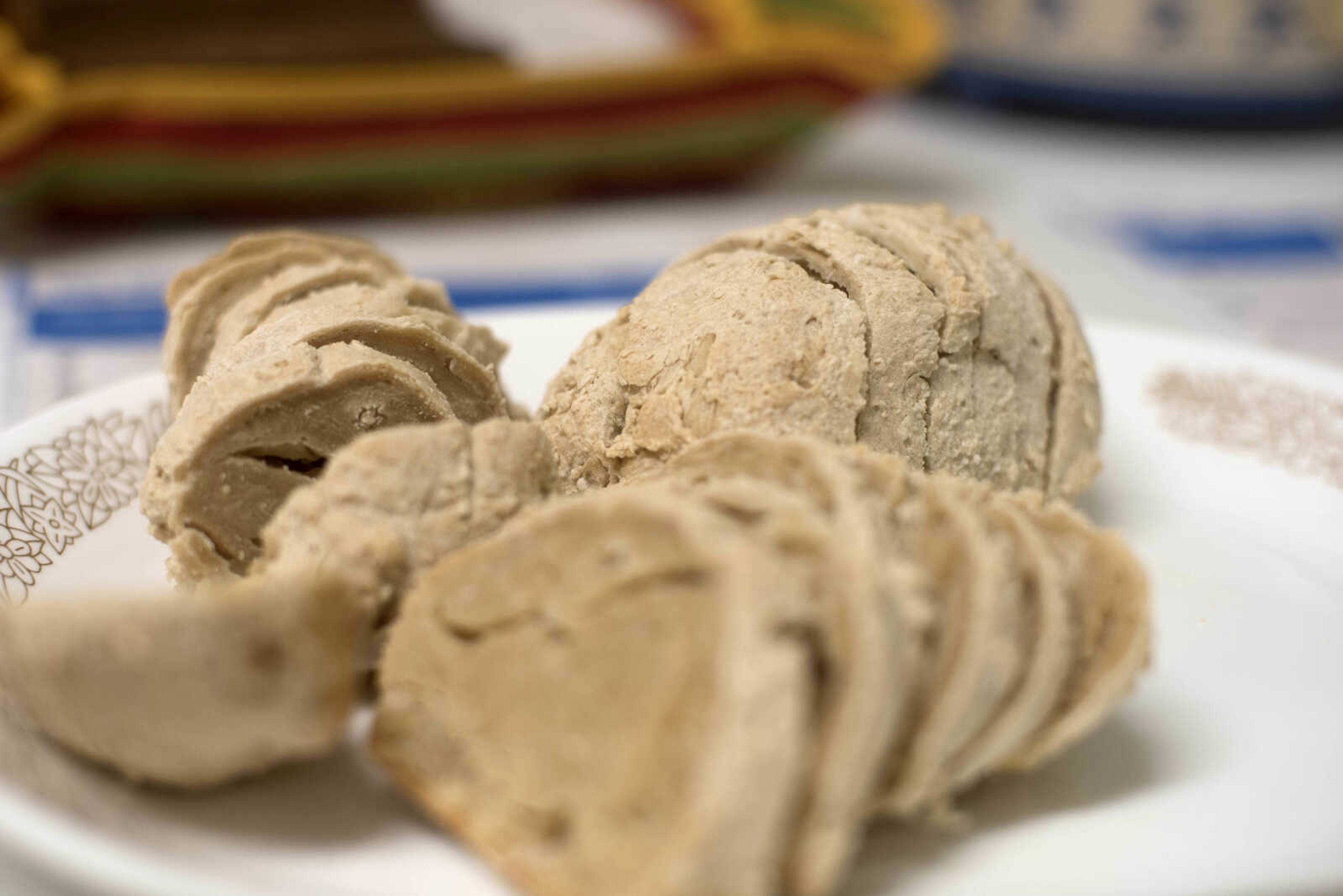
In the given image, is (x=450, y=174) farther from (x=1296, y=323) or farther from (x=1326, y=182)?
(x=1326, y=182)

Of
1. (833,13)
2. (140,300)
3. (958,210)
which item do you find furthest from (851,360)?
(958,210)

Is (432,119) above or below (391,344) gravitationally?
above

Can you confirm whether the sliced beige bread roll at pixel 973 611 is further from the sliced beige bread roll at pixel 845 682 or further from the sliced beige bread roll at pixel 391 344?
the sliced beige bread roll at pixel 391 344

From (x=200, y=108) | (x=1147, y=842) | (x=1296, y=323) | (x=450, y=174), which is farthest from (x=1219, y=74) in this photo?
(x=1147, y=842)

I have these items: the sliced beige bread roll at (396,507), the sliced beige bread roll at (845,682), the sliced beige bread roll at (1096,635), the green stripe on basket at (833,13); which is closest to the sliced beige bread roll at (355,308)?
the sliced beige bread roll at (396,507)

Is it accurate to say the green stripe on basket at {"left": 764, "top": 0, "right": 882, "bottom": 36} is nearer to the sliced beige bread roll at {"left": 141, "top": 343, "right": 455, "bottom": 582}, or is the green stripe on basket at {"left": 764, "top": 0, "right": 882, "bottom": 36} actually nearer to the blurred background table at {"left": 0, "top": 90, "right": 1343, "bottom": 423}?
the blurred background table at {"left": 0, "top": 90, "right": 1343, "bottom": 423}

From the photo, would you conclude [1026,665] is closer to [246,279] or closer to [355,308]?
[355,308]
